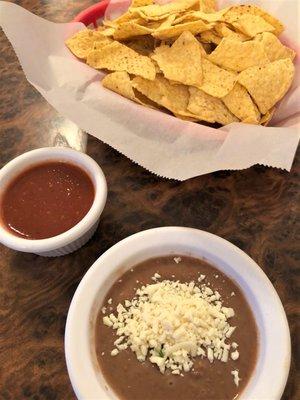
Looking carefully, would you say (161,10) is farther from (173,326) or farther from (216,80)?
(173,326)

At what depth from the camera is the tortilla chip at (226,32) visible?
1361mm

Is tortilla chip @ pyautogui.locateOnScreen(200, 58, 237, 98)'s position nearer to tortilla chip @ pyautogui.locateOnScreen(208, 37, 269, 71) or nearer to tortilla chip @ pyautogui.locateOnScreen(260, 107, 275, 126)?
tortilla chip @ pyautogui.locateOnScreen(208, 37, 269, 71)

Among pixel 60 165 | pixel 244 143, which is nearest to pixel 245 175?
pixel 244 143

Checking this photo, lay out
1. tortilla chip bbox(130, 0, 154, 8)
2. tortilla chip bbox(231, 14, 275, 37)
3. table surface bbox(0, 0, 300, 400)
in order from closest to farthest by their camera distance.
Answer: table surface bbox(0, 0, 300, 400)
tortilla chip bbox(231, 14, 275, 37)
tortilla chip bbox(130, 0, 154, 8)

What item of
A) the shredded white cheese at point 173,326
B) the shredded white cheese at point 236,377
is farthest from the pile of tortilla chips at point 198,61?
the shredded white cheese at point 236,377

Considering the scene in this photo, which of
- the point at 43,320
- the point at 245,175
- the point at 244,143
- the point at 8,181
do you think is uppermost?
the point at 244,143

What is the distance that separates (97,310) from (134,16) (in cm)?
96

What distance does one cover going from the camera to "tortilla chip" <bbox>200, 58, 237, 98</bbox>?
1.25 meters

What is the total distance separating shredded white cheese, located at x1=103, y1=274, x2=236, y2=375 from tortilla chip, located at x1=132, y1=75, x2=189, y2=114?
0.57 m

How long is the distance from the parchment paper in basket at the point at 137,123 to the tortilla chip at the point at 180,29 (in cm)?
22

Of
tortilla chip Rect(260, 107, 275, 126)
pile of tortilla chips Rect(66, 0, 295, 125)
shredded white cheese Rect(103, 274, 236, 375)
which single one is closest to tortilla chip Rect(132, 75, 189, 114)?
pile of tortilla chips Rect(66, 0, 295, 125)

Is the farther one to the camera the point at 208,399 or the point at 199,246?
the point at 199,246

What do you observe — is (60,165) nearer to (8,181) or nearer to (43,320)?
(8,181)

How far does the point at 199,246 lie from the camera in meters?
0.95
